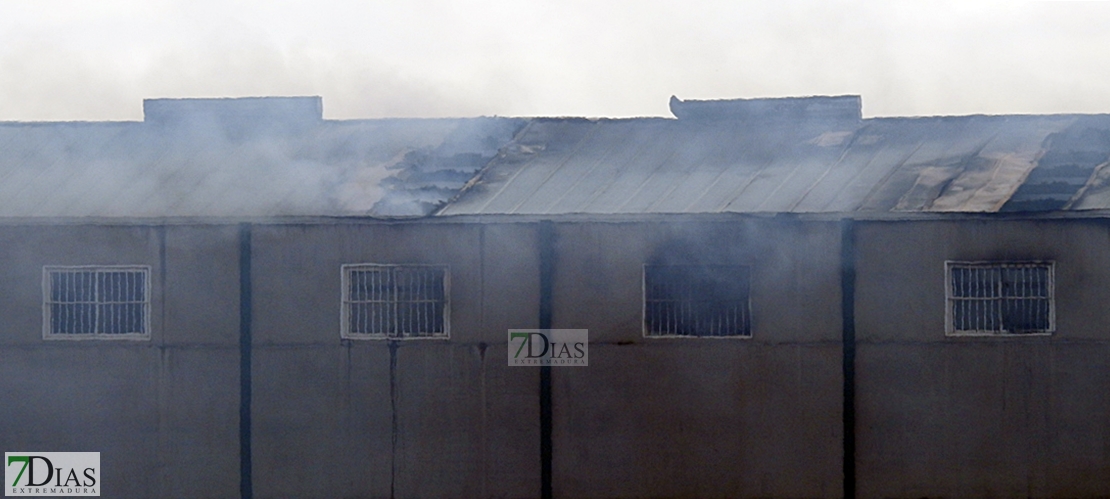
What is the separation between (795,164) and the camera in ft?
54.2

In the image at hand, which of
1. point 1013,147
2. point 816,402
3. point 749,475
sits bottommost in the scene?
point 749,475

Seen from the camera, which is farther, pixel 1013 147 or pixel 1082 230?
pixel 1013 147

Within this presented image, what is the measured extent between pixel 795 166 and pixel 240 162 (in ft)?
26.0

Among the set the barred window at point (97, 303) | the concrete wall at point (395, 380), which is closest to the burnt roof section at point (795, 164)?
the concrete wall at point (395, 380)

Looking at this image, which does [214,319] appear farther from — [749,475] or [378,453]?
[749,475]

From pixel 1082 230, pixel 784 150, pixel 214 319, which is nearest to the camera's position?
pixel 1082 230

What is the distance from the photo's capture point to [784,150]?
17.1 metres

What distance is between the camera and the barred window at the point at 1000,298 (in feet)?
47.8

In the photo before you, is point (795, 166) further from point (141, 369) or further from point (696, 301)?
point (141, 369)

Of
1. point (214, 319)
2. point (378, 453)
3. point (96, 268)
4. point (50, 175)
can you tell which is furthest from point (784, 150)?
point (50, 175)

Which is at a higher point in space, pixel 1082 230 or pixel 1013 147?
pixel 1013 147

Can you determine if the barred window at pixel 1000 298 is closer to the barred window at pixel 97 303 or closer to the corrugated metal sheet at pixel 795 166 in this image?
the corrugated metal sheet at pixel 795 166

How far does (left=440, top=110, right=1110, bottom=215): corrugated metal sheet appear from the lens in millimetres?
15086

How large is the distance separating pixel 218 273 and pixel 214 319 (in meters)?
0.59
